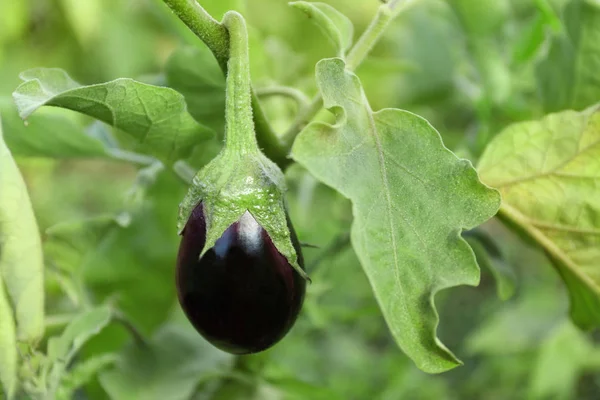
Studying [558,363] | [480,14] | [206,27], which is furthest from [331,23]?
[558,363]

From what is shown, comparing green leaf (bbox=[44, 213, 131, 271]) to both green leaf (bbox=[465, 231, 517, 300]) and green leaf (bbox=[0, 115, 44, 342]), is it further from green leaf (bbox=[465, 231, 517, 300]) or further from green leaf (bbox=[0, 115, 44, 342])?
green leaf (bbox=[465, 231, 517, 300])

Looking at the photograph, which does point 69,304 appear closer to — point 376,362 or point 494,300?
point 376,362

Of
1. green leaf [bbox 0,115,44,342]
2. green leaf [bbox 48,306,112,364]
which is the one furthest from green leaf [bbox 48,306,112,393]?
green leaf [bbox 0,115,44,342]

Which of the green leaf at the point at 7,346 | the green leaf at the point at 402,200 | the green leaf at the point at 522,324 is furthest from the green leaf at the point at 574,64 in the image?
the green leaf at the point at 522,324

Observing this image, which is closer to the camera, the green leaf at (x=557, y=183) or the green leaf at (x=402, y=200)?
the green leaf at (x=402, y=200)

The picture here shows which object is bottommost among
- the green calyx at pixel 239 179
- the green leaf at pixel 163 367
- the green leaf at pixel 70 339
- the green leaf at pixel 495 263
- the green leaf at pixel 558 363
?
the green leaf at pixel 558 363

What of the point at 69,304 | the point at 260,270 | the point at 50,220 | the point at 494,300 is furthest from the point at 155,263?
the point at 494,300

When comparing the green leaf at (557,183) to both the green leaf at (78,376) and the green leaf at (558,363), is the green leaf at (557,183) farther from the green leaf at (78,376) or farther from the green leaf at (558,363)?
the green leaf at (558,363)

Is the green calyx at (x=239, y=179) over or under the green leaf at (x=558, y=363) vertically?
over
